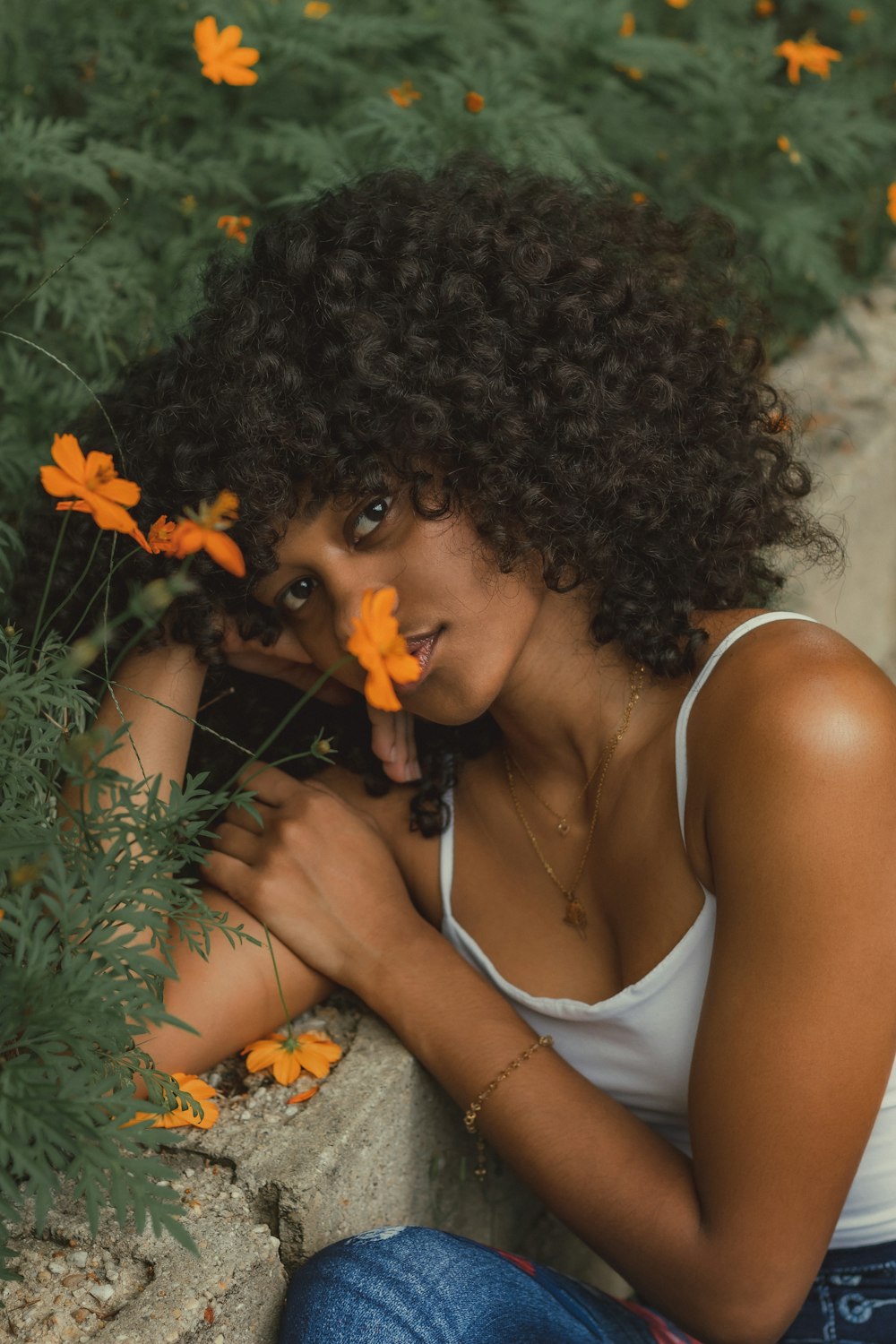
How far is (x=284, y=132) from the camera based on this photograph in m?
2.34

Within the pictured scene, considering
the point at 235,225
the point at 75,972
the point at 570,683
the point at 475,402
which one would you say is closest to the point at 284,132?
the point at 235,225

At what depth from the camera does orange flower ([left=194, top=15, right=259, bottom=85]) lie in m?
1.95

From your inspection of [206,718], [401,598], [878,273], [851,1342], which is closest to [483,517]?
[401,598]

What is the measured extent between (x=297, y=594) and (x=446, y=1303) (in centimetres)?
79

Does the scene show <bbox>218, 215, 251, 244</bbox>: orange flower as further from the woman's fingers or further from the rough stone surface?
the rough stone surface

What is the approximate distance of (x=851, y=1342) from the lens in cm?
162

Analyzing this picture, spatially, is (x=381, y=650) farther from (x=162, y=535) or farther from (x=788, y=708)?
(x=788, y=708)

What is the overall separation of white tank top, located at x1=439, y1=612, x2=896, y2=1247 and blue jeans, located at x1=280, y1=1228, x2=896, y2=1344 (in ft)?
0.46

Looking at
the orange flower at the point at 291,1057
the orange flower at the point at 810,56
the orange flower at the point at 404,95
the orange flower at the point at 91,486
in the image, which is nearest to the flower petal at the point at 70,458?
the orange flower at the point at 91,486

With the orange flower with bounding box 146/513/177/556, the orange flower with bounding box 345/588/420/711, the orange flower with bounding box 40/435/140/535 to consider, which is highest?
the orange flower with bounding box 345/588/420/711

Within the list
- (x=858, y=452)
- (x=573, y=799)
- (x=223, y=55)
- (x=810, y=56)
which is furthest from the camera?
(x=858, y=452)

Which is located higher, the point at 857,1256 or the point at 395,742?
the point at 395,742

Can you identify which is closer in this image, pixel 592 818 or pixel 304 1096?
pixel 304 1096

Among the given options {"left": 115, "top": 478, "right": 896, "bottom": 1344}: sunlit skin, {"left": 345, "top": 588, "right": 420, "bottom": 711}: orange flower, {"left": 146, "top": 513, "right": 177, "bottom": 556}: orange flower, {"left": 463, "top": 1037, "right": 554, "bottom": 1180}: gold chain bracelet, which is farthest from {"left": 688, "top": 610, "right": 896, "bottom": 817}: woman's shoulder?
{"left": 146, "top": 513, "right": 177, "bottom": 556}: orange flower
